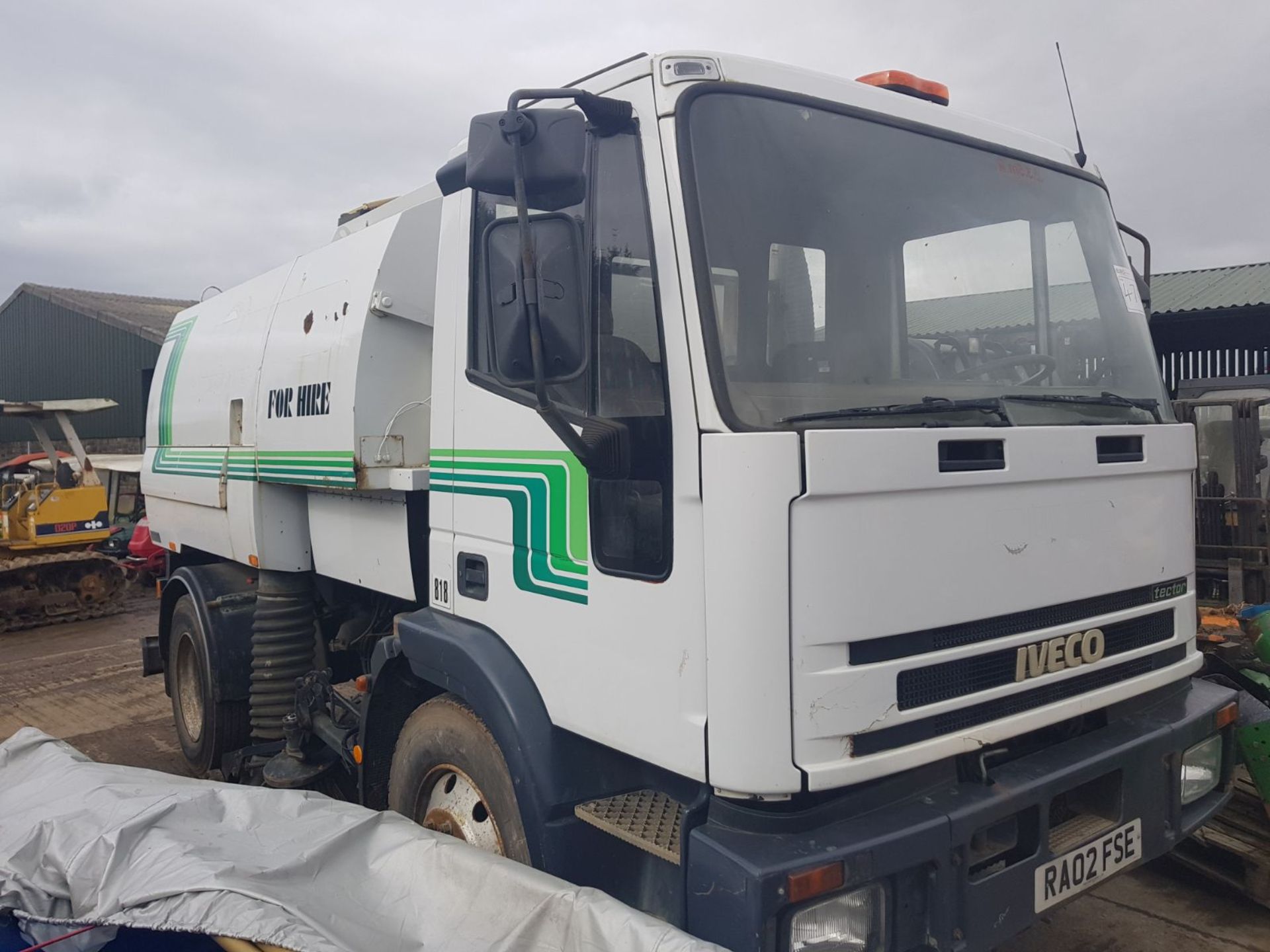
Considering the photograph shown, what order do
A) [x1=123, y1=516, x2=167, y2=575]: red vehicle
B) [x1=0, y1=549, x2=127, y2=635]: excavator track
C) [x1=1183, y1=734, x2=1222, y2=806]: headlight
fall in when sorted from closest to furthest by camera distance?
[x1=1183, y1=734, x2=1222, y2=806]: headlight
[x1=0, y1=549, x2=127, y2=635]: excavator track
[x1=123, y1=516, x2=167, y2=575]: red vehicle

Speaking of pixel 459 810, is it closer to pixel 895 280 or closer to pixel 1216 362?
pixel 895 280

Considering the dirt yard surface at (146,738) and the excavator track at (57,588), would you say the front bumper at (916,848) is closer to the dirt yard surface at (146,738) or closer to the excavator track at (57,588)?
the dirt yard surface at (146,738)

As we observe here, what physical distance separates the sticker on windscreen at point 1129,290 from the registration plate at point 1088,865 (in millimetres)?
1581

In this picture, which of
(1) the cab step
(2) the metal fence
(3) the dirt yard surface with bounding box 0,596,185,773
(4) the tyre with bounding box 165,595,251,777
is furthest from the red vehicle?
(2) the metal fence

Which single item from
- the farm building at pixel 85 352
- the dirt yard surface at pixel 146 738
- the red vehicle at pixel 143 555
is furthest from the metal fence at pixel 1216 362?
the farm building at pixel 85 352

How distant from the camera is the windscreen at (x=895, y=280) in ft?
7.48

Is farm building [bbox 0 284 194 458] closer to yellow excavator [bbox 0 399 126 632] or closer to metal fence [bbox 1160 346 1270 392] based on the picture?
yellow excavator [bbox 0 399 126 632]

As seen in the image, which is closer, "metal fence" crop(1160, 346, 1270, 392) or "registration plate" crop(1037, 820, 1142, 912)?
"registration plate" crop(1037, 820, 1142, 912)

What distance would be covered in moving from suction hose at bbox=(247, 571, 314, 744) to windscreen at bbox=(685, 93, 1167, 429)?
3.15 meters

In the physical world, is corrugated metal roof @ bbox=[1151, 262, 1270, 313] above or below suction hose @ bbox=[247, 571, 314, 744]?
above

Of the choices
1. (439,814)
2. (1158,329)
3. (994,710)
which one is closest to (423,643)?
(439,814)

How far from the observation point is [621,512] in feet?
7.88

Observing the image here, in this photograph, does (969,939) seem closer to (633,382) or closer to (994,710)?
(994,710)

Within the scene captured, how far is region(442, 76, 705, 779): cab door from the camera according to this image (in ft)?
7.30
